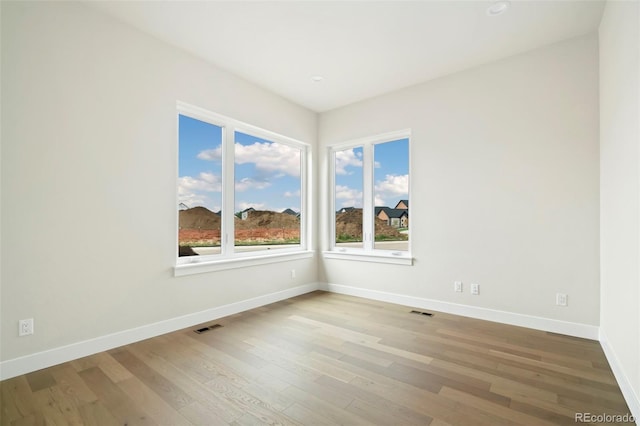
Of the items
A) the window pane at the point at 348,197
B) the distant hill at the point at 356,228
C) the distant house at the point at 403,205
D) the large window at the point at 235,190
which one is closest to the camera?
the large window at the point at 235,190

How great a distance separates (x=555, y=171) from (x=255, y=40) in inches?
129

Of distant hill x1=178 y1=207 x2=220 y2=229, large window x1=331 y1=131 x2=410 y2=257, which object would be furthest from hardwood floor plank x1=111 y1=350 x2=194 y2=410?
large window x1=331 y1=131 x2=410 y2=257

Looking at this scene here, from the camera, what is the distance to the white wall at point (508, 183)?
9.83ft

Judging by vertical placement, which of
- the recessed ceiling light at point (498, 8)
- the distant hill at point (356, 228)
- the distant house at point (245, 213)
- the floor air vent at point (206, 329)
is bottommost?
the floor air vent at point (206, 329)

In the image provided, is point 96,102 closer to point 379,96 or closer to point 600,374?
point 379,96

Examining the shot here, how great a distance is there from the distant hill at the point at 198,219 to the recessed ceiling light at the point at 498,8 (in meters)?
3.39

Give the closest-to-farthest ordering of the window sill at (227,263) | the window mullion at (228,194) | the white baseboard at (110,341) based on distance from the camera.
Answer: the white baseboard at (110,341)
the window sill at (227,263)
the window mullion at (228,194)

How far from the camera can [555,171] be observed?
10.3 ft

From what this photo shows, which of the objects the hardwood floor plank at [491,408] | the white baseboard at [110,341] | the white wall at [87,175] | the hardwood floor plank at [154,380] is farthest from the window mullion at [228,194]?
the hardwood floor plank at [491,408]

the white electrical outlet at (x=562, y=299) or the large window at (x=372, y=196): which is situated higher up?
the large window at (x=372, y=196)

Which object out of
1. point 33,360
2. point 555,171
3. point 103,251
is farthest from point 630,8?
point 33,360

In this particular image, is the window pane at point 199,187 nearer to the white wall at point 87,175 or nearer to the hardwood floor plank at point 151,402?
the white wall at point 87,175

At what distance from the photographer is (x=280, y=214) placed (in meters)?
4.67

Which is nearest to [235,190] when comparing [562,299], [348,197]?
[348,197]
